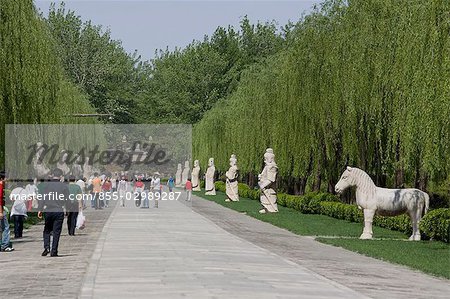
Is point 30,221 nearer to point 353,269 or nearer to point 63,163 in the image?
point 63,163

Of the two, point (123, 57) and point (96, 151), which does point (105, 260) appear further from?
point (123, 57)

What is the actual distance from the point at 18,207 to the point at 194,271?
34.3 feet

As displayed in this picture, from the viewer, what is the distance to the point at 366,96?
31797 millimetres

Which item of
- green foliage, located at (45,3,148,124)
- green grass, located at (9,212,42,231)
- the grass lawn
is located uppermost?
green foliage, located at (45,3,148,124)

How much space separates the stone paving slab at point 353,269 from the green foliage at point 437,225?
302 cm

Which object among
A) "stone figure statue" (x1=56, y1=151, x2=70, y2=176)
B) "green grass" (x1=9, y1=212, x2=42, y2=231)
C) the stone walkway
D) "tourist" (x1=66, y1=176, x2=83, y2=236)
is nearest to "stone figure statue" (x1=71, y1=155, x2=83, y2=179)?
"stone figure statue" (x1=56, y1=151, x2=70, y2=176)

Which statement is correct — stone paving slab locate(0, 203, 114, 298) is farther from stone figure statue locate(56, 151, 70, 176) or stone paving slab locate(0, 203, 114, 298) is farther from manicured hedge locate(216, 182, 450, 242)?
stone figure statue locate(56, 151, 70, 176)

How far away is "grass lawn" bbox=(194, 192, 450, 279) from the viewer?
19.8 m

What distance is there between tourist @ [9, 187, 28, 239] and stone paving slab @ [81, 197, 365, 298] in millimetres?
2214

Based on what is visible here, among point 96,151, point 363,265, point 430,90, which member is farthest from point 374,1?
point 96,151

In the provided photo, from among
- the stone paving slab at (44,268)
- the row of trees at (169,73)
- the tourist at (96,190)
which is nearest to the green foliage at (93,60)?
the row of trees at (169,73)

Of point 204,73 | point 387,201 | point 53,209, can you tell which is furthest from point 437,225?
point 204,73

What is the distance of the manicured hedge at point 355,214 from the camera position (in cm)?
2561

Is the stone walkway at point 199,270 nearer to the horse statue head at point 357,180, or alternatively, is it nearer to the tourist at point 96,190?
the horse statue head at point 357,180
